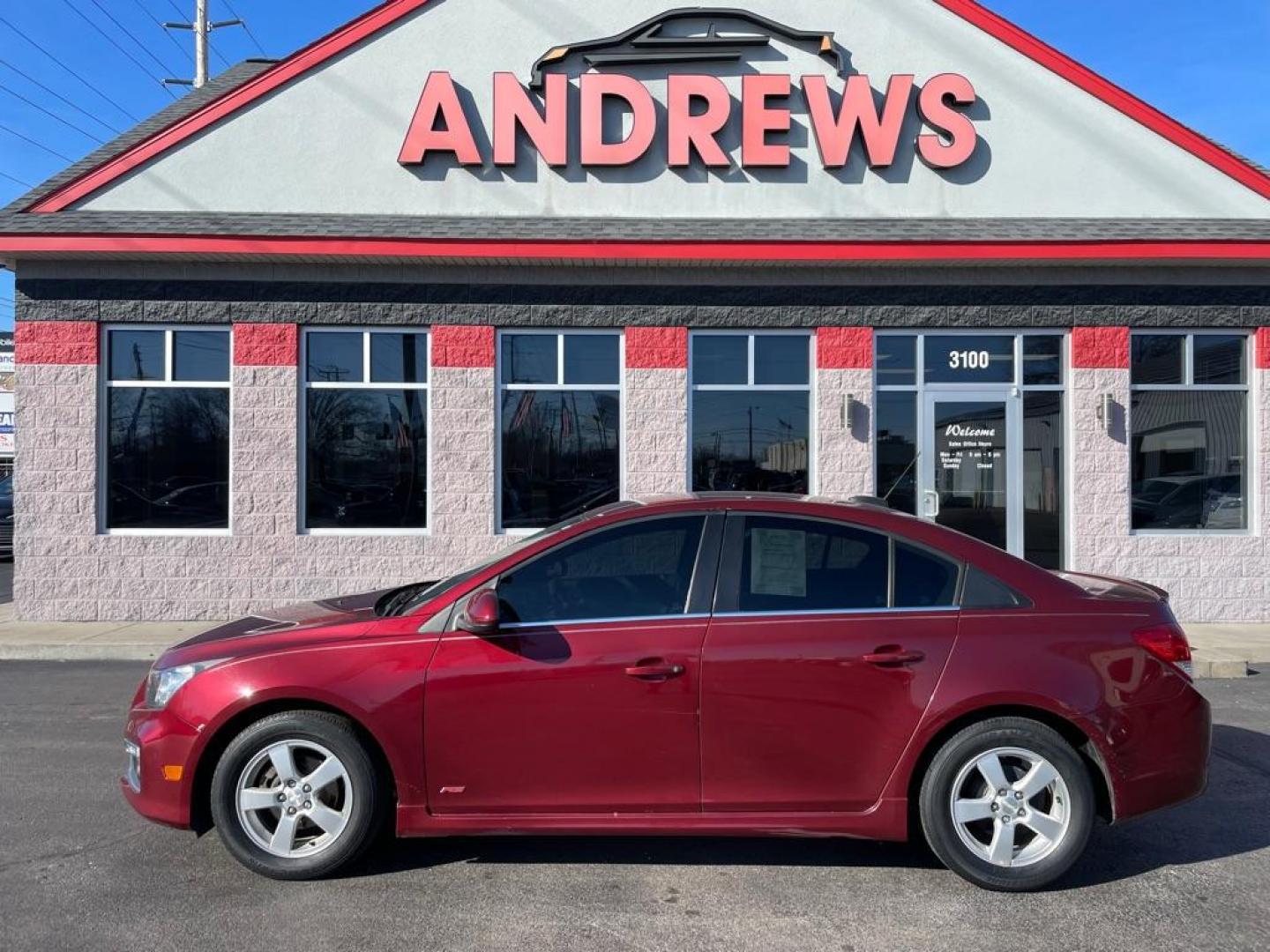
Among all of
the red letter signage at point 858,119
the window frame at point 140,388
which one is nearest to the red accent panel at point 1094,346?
the red letter signage at point 858,119

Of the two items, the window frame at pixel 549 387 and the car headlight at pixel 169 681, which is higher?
the window frame at pixel 549 387

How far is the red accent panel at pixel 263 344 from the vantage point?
408 inches

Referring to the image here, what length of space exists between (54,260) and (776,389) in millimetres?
8025

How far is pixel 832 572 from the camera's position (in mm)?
4125

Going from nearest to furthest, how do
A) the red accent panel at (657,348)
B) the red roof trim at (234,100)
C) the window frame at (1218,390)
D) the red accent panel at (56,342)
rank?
the red roof trim at (234,100) → the red accent panel at (56,342) → the red accent panel at (657,348) → the window frame at (1218,390)

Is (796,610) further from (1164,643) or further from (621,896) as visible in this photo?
(1164,643)

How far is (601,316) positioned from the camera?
10391 mm

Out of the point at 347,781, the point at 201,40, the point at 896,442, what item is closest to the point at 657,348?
the point at 896,442

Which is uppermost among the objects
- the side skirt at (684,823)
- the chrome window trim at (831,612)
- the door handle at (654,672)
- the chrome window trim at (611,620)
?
the chrome window trim at (831,612)

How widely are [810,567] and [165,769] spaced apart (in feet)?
9.45

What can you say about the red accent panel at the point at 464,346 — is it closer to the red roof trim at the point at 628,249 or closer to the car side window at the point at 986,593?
the red roof trim at the point at 628,249

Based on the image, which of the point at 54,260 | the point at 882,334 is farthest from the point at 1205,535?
the point at 54,260

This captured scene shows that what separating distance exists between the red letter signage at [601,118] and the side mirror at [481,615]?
24.4 ft

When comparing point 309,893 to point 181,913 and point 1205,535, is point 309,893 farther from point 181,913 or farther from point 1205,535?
point 1205,535
